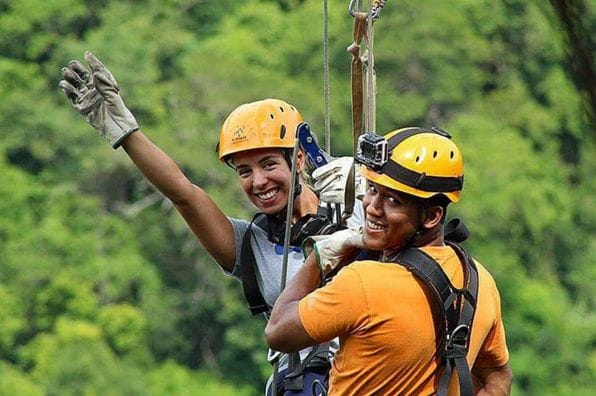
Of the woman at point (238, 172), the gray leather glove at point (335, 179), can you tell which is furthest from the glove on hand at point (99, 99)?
the gray leather glove at point (335, 179)

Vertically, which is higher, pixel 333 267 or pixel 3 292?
pixel 333 267

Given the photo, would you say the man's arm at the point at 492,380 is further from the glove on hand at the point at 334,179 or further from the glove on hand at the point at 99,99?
the glove on hand at the point at 99,99

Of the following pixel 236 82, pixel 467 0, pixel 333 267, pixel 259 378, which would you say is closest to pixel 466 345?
pixel 333 267

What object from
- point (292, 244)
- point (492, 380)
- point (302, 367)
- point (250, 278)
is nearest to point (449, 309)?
point (492, 380)

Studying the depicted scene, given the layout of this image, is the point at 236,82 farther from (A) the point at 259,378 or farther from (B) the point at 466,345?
(B) the point at 466,345

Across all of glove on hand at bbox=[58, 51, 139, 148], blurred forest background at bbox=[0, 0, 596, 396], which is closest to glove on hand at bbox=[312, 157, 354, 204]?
glove on hand at bbox=[58, 51, 139, 148]

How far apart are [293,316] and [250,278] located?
1032 mm

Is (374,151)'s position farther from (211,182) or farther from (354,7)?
(211,182)

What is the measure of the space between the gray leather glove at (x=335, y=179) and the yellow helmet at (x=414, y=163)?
416mm

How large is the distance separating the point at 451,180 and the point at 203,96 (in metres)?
35.1

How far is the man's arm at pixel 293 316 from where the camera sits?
4477 mm

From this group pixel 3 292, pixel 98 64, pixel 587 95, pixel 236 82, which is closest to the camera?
pixel 587 95

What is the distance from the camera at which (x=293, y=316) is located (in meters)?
4.48

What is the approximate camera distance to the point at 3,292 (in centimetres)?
3631
